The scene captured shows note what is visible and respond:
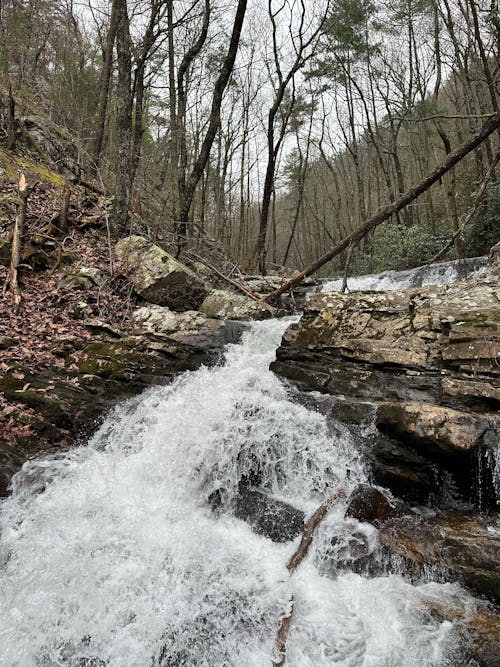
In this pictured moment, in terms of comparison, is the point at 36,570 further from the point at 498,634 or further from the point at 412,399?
the point at 412,399

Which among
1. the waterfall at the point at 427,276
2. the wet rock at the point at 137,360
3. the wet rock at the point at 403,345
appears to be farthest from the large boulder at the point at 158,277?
the waterfall at the point at 427,276

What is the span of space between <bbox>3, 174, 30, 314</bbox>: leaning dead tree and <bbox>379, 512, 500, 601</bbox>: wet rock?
5967mm

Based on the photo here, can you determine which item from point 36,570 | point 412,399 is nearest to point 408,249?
point 412,399

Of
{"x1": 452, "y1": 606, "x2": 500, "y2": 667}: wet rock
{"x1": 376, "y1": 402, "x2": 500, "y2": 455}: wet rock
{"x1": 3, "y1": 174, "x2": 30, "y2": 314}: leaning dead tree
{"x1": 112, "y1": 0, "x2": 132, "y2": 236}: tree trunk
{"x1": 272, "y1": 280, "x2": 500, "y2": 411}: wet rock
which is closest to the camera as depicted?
{"x1": 452, "y1": 606, "x2": 500, "y2": 667}: wet rock

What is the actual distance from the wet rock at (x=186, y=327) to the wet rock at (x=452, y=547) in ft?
14.6

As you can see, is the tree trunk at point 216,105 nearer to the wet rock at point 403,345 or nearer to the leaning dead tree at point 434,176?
the wet rock at point 403,345

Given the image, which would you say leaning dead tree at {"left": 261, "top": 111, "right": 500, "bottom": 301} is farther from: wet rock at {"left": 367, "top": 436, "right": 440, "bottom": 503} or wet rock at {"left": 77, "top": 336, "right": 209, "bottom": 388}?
wet rock at {"left": 77, "top": 336, "right": 209, "bottom": 388}

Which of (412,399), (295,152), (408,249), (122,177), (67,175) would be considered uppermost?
(295,152)

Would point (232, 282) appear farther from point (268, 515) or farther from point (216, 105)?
point (268, 515)

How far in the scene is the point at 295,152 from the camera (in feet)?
89.4

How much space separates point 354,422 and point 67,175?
10863 millimetres

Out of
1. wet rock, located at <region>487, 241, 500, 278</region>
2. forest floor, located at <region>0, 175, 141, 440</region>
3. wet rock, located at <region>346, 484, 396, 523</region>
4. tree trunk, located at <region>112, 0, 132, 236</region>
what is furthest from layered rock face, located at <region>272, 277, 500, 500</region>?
tree trunk, located at <region>112, 0, 132, 236</region>

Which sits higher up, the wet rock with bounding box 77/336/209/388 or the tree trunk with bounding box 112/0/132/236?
the tree trunk with bounding box 112/0/132/236

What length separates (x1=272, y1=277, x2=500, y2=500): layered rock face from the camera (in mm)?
4355
